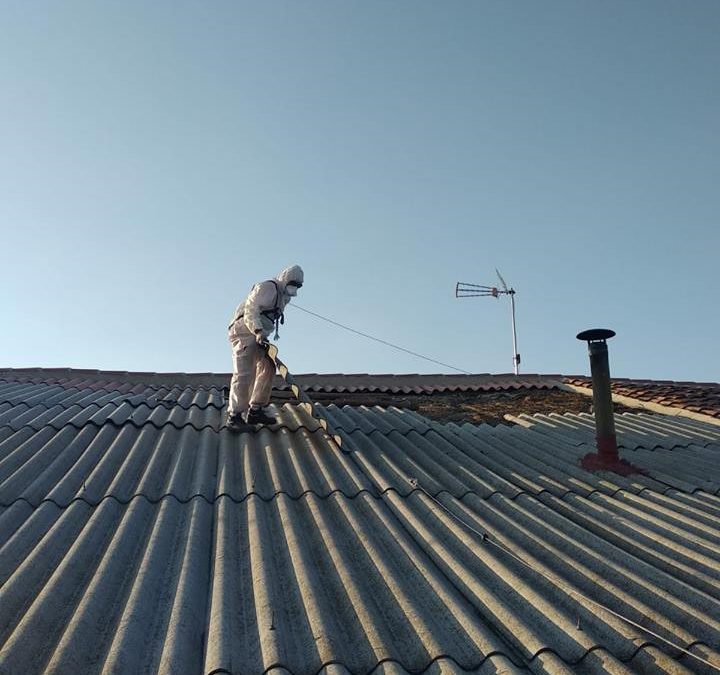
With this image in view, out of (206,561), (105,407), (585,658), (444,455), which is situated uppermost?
(105,407)

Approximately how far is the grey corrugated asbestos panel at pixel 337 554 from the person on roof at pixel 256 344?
0.28 metres

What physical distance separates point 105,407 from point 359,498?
3267 millimetres

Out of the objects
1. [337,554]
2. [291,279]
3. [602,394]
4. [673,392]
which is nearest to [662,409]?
[673,392]

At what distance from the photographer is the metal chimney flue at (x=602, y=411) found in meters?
5.16

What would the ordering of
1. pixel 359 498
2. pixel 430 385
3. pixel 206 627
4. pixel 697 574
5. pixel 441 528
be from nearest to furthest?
1. pixel 206 627
2. pixel 697 574
3. pixel 441 528
4. pixel 359 498
5. pixel 430 385

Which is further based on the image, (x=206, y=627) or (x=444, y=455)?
(x=444, y=455)

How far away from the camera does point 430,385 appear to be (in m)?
9.95

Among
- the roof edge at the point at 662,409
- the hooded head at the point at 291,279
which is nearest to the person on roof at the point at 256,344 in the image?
the hooded head at the point at 291,279

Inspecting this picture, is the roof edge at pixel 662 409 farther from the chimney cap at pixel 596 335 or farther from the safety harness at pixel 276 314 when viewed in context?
the safety harness at pixel 276 314

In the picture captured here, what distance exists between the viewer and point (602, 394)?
18.2 ft

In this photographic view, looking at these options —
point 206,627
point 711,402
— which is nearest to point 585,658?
point 206,627

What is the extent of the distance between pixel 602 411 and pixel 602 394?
0.17m

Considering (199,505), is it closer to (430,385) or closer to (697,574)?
(697,574)

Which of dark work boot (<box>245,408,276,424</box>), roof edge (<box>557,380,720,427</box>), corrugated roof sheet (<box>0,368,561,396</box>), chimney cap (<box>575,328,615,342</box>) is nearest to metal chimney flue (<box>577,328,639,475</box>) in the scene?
chimney cap (<box>575,328,615,342</box>)
